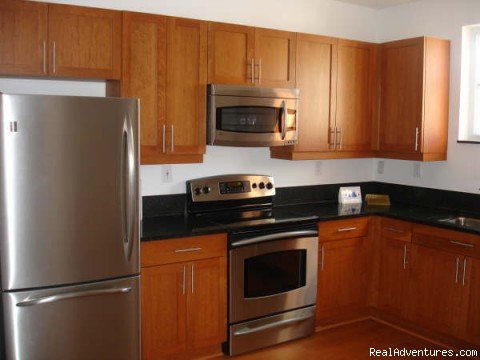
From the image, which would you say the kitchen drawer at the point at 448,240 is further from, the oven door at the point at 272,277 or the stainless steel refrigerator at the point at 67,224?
the stainless steel refrigerator at the point at 67,224

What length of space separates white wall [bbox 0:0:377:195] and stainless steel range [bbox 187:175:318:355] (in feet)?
0.57

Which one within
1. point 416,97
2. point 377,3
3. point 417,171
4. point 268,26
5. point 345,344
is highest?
point 377,3

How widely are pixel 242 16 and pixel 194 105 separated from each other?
→ 3.11 ft

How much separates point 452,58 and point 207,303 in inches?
104

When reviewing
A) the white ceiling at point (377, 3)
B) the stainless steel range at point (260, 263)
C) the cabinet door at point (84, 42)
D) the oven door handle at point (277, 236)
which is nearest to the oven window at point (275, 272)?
the stainless steel range at point (260, 263)

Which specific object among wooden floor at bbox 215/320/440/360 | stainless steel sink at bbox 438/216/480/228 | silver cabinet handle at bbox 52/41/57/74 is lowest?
wooden floor at bbox 215/320/440/360

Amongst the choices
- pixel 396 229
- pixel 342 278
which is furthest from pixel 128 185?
pixel 396 229

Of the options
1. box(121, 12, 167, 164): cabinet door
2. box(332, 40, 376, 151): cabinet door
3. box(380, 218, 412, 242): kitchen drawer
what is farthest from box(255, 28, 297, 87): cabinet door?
box(380, 218, 412, 242): kitchen drawer

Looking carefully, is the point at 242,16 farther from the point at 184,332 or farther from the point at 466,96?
the point at 184,332

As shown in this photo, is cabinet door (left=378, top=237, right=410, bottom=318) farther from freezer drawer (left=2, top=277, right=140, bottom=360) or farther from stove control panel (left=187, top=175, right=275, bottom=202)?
freezer drawer (left=2, top=277, right=140, bottom=360)

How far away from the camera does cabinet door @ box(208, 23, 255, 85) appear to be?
11.8 ft

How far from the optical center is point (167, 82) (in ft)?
11.4

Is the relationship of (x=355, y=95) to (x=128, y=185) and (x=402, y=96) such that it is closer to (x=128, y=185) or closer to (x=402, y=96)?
(x=402, y=96)

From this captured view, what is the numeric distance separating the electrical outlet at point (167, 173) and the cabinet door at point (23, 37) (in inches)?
42.9
